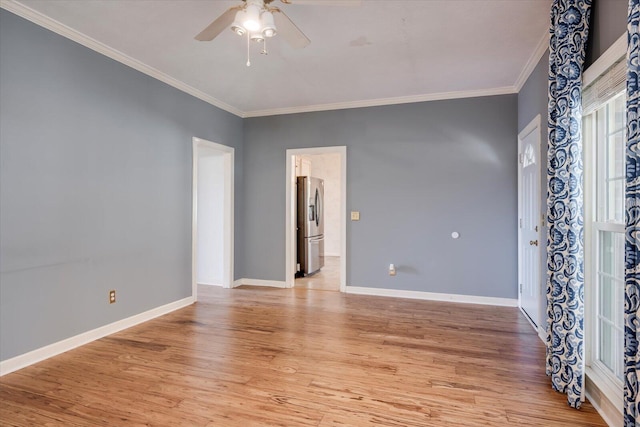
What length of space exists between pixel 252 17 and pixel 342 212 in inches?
121

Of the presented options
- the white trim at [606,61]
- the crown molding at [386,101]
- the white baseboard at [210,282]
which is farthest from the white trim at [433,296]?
the white trim at [606,61]

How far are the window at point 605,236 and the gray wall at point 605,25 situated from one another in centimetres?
29

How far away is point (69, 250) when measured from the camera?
2.82 metres

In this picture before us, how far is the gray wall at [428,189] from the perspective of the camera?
13.6ft

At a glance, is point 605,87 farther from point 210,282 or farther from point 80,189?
point 210,282

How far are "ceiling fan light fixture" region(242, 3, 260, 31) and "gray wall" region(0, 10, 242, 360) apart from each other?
6.03ft

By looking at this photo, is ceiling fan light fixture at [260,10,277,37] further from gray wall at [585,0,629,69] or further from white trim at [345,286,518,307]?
white trim at [345,286,518,307]

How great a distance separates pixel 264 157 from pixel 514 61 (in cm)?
341

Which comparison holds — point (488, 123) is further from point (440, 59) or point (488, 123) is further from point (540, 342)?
point (540, 342)

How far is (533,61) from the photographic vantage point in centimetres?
326

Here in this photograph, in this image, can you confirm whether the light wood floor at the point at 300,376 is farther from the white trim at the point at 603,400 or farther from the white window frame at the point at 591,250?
the white window frame at the point at 591,250

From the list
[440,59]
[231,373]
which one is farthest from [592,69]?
[231,373]

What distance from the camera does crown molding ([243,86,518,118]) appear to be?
13.5 ft

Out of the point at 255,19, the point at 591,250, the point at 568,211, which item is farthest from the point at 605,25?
the point at 255,19
